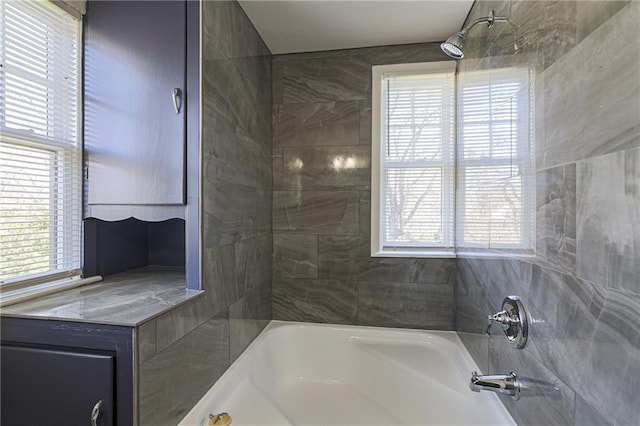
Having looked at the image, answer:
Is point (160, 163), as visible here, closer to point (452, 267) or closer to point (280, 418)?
point (280, 418)

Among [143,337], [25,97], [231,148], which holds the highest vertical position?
[25,97]

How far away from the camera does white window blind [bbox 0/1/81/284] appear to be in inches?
52.4

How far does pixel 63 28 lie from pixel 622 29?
2.10 m

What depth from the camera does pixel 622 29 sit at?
0.74m

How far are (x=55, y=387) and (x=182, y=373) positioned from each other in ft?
1.34

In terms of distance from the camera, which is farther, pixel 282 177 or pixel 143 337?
pixel 282 177

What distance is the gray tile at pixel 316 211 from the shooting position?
2.42 metres

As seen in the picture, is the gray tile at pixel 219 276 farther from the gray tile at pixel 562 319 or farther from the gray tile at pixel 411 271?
the gray tile at pixel 562 319

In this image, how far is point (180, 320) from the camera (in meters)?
1.32

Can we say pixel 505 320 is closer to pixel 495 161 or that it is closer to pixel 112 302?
pixel 495 161

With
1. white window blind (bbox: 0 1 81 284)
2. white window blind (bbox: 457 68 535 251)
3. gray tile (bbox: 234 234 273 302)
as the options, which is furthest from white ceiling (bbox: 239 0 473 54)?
gray tile (bbox: 234 234 273 302)

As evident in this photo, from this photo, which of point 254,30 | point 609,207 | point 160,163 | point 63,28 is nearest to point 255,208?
point 160,163

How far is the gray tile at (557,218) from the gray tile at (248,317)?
4.82ft

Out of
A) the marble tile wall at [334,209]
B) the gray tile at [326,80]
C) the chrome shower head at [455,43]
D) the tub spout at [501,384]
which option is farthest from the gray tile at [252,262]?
the chrome shower head at [455,43]
